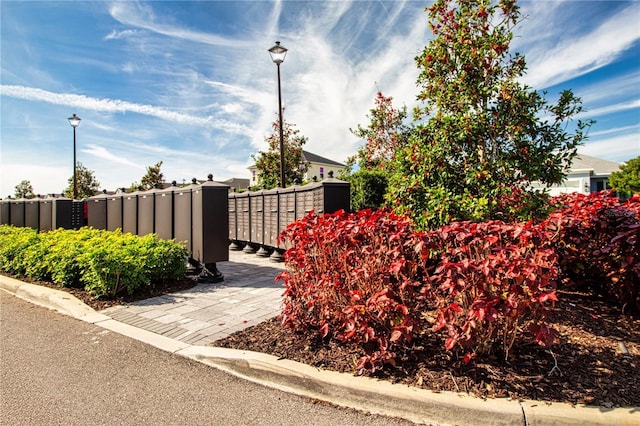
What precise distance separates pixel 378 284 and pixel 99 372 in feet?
8.57

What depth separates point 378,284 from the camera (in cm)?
311

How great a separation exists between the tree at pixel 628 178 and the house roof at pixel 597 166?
1.89 meters

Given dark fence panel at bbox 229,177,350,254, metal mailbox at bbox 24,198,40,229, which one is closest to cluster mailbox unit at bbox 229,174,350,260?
dark fence panel at bbox 229,177,350,254

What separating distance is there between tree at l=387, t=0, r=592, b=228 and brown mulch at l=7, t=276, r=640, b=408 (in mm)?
1331

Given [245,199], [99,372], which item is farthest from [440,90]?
[245,199]

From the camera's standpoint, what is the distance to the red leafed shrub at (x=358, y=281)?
294cm

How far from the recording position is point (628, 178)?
1101 inches

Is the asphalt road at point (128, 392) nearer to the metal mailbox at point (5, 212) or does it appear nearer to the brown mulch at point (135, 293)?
the brown mulch at point (135, 293)

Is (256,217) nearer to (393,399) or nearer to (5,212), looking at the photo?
(393,399)

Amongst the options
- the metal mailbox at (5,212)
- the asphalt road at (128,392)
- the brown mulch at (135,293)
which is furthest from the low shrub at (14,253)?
the metal mailbox at (5,212)

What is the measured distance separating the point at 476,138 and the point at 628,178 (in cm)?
3217

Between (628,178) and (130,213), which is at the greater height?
(628,178)

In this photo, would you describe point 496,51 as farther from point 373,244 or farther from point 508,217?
point 373,244

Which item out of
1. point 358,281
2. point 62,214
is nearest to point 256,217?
point 62,214
